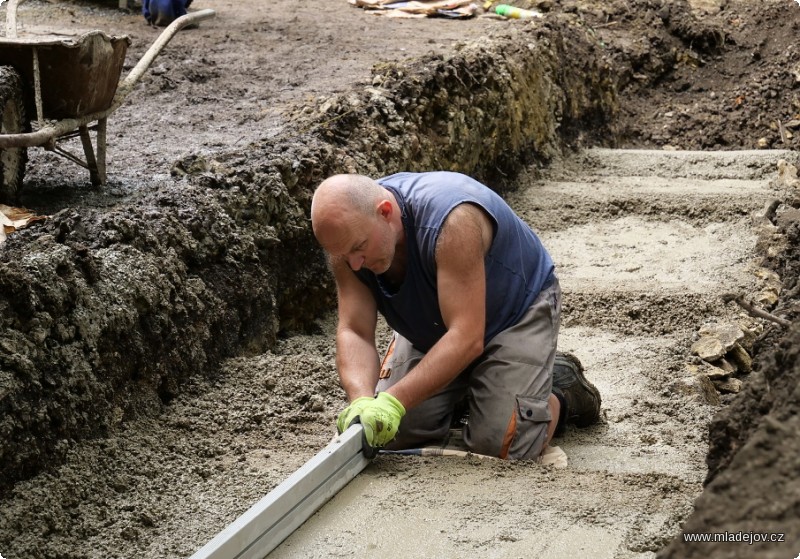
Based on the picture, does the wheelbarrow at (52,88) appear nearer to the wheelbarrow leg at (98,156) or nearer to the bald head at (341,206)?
the wheelbarrow leg at (98,156)

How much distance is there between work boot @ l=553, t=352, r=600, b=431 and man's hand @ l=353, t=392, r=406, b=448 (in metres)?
0.83

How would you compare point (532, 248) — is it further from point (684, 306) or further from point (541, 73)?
point (541, 73)

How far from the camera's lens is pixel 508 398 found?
3.41 m

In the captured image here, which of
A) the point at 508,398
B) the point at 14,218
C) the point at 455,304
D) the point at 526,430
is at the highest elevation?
the point at 455,304

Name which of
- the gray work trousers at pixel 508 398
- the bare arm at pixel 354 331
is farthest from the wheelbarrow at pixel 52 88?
the gray work trousers at pixel 508 398

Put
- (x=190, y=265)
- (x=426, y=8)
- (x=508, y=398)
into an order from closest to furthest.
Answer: (x=508, y=398)
(x=190, y=265)
(x=426, y=8)

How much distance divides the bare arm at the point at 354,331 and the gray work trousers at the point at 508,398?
0.30m

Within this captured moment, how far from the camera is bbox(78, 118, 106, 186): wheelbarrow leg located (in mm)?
4621

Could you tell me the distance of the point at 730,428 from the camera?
2.15 meters

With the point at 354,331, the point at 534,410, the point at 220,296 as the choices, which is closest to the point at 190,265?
the point at 220,296

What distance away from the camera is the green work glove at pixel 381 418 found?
301cm

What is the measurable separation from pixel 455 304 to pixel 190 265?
1.46 meters

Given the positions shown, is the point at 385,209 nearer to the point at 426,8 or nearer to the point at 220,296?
the point at 220,296

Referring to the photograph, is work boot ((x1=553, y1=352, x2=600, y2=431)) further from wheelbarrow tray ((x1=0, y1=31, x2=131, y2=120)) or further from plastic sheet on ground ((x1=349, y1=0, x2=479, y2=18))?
plastic sheet on ground ((x1=349, y1=0, x2=479, y2=18))
